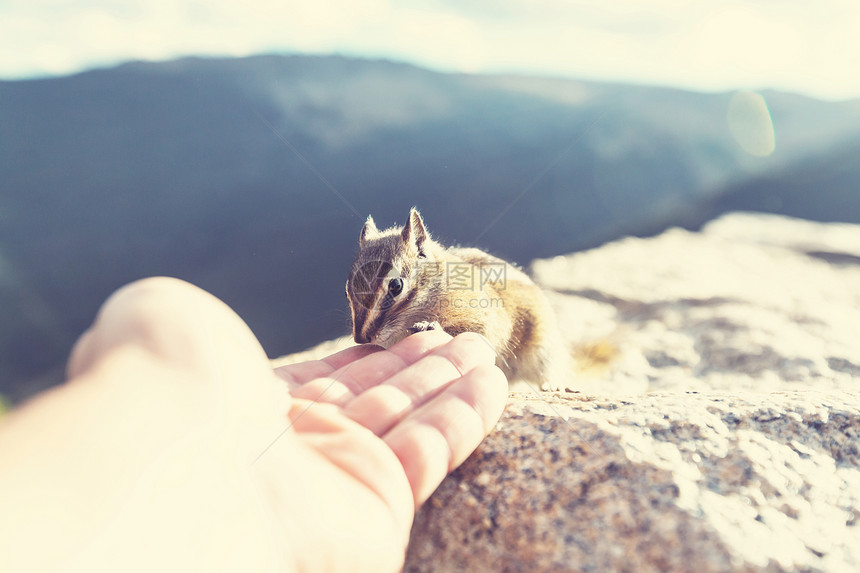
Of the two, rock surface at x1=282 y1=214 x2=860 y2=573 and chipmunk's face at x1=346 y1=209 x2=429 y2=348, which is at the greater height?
chipmunk's face at x1=346 y1=209 x2=429 y2=348

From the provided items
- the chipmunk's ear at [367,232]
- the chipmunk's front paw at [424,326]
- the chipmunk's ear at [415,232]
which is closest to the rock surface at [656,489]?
the chipmunk's front paw at [424,326]

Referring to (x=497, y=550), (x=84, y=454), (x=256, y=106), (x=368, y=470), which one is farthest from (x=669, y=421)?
(x=256, y=106)

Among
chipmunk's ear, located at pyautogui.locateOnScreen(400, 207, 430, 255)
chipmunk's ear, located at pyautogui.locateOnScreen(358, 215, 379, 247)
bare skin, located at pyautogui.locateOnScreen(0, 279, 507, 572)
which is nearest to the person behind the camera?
bare skin, located at pyautogui.locateOnScreen(0, 279, 507, 572)

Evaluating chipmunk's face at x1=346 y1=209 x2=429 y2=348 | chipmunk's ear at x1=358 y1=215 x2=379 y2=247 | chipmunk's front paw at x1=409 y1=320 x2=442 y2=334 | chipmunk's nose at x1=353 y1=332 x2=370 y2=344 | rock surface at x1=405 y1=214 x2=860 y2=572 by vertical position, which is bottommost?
rock surface at x1=405 y1=214 x2=860 y2=572

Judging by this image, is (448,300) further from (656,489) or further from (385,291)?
(656,489)

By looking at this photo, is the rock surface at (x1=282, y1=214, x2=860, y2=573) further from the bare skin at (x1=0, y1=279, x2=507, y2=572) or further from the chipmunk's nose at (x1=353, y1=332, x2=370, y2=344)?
the chipmunk's nose at (x1=353, y1=332, x2=370, y2=344)
